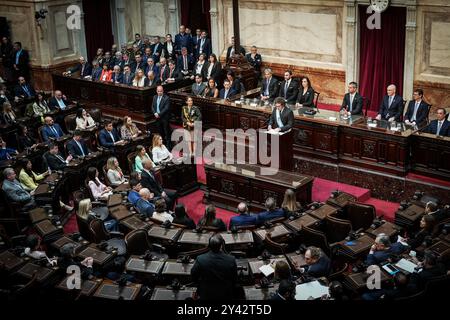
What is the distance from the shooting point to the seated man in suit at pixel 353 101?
1267 cm

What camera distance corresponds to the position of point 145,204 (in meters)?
10.4

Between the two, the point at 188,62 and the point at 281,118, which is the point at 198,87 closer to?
the point at 188,62

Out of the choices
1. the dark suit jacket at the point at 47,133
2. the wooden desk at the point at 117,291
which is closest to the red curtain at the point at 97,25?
the dark suit jacket at the point at 47,133

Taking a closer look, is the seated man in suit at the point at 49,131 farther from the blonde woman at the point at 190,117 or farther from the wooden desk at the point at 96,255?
the wooden desk at the point at 96,255

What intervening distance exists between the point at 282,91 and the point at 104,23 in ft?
28.2

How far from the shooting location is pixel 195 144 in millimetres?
13711

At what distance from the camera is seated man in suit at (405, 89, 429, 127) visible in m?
12.2

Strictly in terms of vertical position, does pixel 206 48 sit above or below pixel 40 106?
above

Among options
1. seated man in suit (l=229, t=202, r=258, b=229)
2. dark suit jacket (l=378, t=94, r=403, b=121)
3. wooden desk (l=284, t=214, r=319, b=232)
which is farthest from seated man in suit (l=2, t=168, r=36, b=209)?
dark suit jacket (l=378, t=94, r=403, b=121)

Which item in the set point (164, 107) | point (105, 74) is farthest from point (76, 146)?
point (105, 74)

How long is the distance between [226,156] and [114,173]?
2426mm
